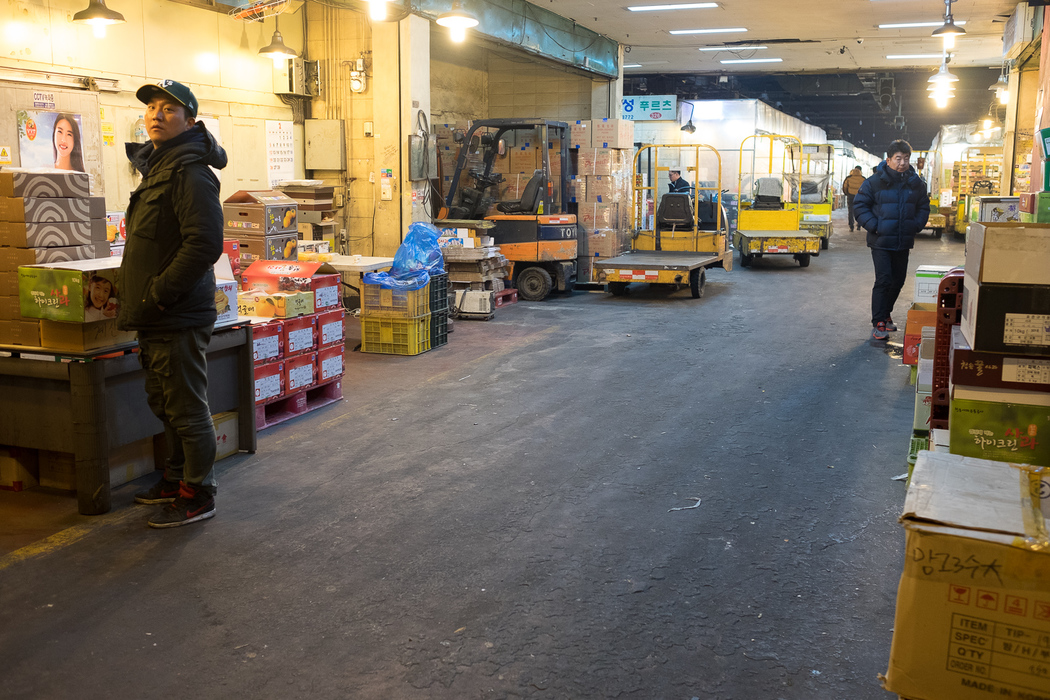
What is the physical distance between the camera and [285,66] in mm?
11586

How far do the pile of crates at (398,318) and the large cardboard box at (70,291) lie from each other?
417 centimetres

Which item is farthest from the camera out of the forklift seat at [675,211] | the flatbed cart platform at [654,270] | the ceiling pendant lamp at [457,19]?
the forklift seat at [675,211]

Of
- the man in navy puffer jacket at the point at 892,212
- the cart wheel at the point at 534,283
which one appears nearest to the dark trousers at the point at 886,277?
the man in navy puffer jacket at the point at 892,212

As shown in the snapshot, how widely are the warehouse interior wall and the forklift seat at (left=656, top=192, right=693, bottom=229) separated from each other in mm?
6255

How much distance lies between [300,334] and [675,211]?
9.94m

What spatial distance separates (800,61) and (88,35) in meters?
16.4

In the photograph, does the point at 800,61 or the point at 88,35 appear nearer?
the point at 88,35

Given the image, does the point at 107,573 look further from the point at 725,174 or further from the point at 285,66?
the point at 725,174

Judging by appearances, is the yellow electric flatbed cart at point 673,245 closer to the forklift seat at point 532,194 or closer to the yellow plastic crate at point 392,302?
the forklift seat at point 532,194

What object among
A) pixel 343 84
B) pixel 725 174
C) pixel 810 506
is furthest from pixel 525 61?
pixel 810 506

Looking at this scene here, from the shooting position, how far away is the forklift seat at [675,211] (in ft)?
50.1

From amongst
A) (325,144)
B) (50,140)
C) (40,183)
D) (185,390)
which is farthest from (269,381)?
(325,144)

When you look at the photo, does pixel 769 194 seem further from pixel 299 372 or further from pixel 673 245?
pixel 299 372

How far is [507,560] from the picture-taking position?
4.12 metres
